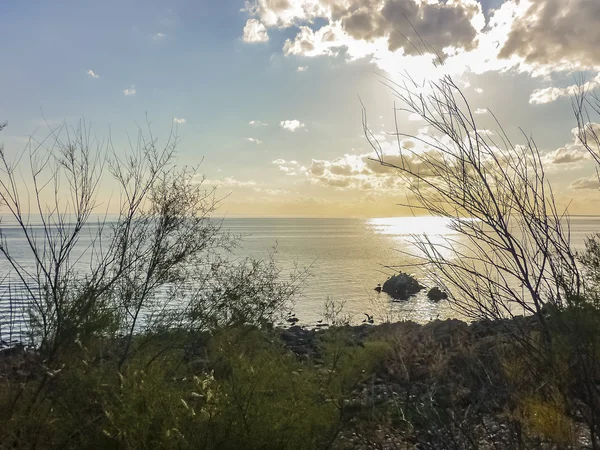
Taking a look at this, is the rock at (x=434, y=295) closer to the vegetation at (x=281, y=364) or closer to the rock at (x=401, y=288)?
the rock at (x=401, y=288)

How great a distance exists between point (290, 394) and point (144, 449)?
4.99 ft

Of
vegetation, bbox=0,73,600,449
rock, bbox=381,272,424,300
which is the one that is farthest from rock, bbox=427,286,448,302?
vegetation, bbox=0,73,600,449

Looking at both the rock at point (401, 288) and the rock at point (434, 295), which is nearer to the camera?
the rock at point (434, 295)

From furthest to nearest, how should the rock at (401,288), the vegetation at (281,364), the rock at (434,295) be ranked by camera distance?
the rock at (401,288)
the rock at (434,295)
the vegetation at (281,364)

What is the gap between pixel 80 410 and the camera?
4520 mm

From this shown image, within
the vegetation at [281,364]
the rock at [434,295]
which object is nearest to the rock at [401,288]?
the rock at [434,295]

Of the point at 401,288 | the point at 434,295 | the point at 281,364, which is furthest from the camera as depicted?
the point at 401,288

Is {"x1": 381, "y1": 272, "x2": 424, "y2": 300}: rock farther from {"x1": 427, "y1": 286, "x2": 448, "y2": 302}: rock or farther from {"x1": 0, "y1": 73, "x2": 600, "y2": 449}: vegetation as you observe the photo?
{"x1": 0, "y1": 73, "x2": 600, "y2": 449}: vegetation

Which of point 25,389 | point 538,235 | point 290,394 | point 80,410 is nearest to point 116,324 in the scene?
point 25,389

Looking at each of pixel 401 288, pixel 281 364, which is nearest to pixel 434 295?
pixel 401 288

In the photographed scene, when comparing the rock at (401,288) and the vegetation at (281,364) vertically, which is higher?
the vegetation at (281,364)

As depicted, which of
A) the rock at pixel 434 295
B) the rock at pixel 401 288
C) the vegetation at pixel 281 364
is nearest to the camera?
the vegetation at pixel 281 364

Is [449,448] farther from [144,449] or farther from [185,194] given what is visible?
[185,194]

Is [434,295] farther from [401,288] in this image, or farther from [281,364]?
[281,364]
